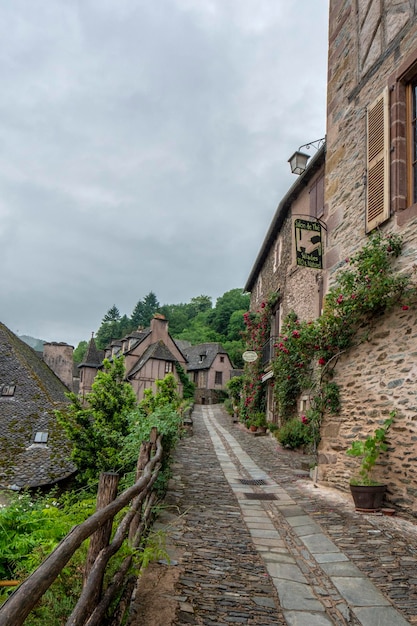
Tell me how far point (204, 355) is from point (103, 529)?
130 feet

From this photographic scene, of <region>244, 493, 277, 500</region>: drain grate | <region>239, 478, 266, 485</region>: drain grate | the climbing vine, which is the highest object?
the climbing vine

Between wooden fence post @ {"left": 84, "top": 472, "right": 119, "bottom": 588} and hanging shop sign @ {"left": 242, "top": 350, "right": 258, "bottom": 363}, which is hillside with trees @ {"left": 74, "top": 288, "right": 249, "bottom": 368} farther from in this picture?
wooden fence post @ {"left": 84, "top": 472, "right": 119, "bottom": 588}

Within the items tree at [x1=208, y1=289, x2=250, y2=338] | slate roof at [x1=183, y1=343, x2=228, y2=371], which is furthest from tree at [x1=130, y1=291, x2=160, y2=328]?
slate roof at [x1=183, y1=343, x2=228, y2=371]

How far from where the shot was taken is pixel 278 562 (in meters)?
3.78

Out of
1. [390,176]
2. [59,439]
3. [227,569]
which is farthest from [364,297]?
[59,439]

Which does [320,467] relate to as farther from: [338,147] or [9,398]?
[9,398]

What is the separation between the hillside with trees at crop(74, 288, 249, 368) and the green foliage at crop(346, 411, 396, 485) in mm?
35508

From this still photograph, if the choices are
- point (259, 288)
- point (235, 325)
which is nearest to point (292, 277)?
point (259, 288)

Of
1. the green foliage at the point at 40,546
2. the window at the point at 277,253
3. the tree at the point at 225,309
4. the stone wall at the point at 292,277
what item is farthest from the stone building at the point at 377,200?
the tree at the point at 225,309

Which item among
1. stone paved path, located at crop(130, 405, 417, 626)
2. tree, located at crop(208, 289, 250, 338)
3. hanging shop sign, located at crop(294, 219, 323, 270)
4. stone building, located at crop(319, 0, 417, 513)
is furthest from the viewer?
tree, located at crop(208, 289, 250, 338)

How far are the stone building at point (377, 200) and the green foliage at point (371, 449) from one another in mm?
107

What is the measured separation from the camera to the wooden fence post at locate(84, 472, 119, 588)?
238 cm

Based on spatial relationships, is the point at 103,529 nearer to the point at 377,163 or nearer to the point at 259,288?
the point at 377,163

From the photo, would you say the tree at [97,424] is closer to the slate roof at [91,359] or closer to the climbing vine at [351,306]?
the climbing vine at [351,306]
